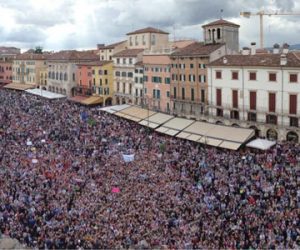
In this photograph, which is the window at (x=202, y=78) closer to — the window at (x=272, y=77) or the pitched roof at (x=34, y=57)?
the window at (x=272, y=77)

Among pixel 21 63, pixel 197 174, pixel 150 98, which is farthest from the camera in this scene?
pixel 21 63

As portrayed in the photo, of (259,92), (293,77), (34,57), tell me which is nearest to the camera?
(293,77)

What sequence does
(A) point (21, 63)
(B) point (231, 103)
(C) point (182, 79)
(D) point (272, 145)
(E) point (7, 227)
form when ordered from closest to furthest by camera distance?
(E) point (7, 227) → (D) point (272, 145) → (B) point (231, 103) → (C) point (182, 79) → (A) point (21, 63)

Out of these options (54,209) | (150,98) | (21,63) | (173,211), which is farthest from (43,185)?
(21,63)

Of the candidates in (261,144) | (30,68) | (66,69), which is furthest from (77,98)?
(261,144)

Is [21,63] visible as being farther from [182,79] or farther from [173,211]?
[173,211]

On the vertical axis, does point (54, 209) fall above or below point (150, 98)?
below

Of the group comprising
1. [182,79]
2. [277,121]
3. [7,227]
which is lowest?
[7,227]

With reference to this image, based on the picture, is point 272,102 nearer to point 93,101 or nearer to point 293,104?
point 293,104
